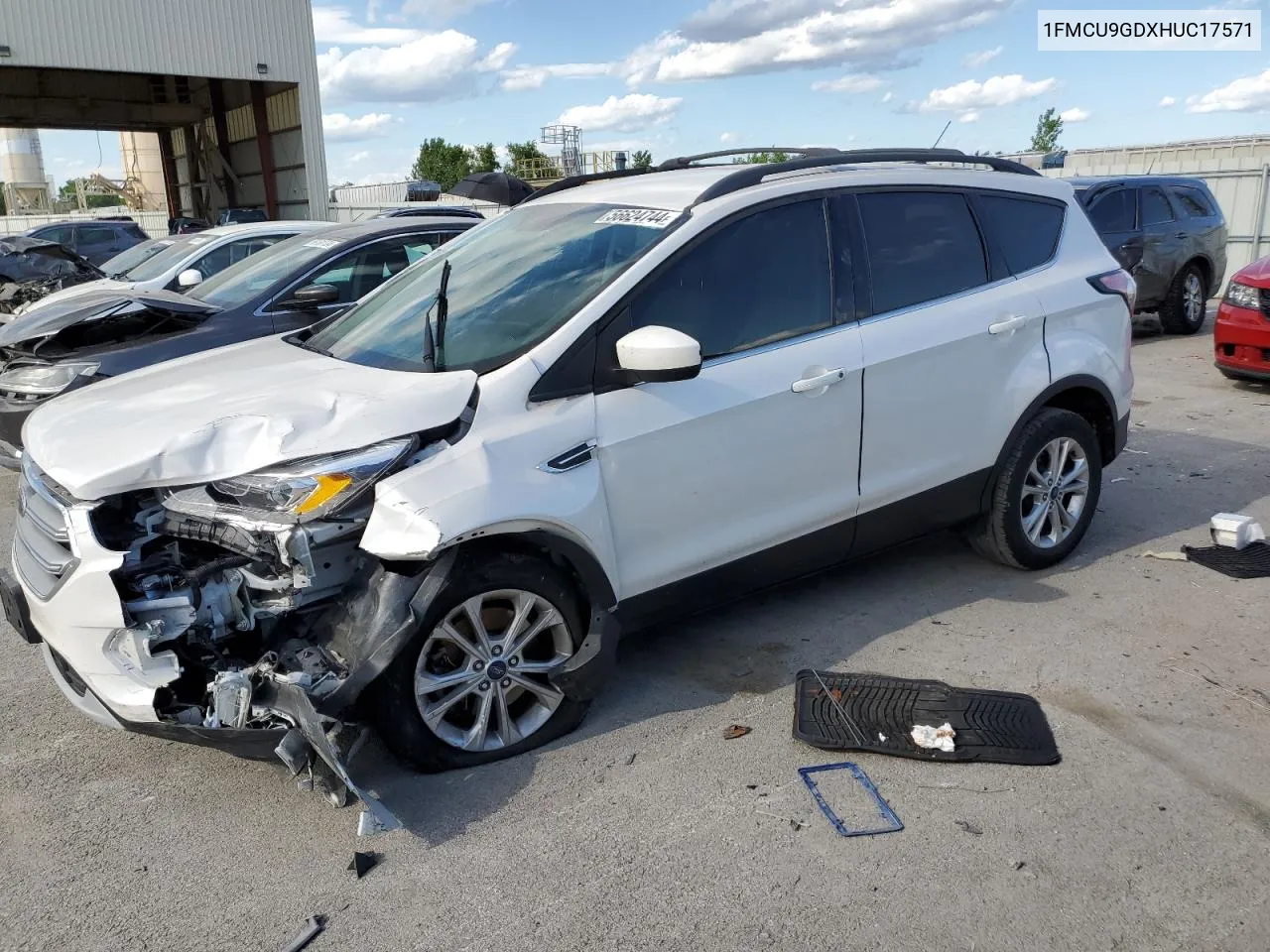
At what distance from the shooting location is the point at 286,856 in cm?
304

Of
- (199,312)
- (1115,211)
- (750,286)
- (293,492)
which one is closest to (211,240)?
(199,312)

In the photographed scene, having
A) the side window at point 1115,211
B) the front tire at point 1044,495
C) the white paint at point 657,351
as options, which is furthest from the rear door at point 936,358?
the side window at point 1115,211

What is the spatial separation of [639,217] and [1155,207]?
10489mm

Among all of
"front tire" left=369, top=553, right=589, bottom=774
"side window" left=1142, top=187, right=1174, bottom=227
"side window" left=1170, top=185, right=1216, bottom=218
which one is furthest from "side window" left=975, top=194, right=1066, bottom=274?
"side window" left=1170, top=185, right=1216, bottom=218

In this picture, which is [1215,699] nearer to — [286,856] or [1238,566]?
[1238,566]

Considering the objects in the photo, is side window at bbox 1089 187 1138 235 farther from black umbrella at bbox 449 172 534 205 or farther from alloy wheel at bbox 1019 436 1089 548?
alloy wheel at bbox 1019 436 1089 548

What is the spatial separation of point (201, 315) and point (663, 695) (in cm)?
455

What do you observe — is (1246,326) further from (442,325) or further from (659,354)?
(442,325)

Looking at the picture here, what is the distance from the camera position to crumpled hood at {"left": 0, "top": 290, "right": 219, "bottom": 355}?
6309 mm

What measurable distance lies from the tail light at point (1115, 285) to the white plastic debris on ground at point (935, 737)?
2.53 m

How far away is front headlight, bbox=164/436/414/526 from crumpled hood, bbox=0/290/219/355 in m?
3.94

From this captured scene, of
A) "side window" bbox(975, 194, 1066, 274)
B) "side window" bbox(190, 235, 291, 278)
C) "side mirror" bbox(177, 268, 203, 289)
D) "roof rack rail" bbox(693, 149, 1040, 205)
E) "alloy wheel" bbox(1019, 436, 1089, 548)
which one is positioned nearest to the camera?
"roof rack rail" bbox(693, 149, 1040, 205)

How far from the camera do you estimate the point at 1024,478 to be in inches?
189

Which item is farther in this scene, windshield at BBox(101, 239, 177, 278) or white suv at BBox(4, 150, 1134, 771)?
windshield at BBox(101, 239, 177, 278)
